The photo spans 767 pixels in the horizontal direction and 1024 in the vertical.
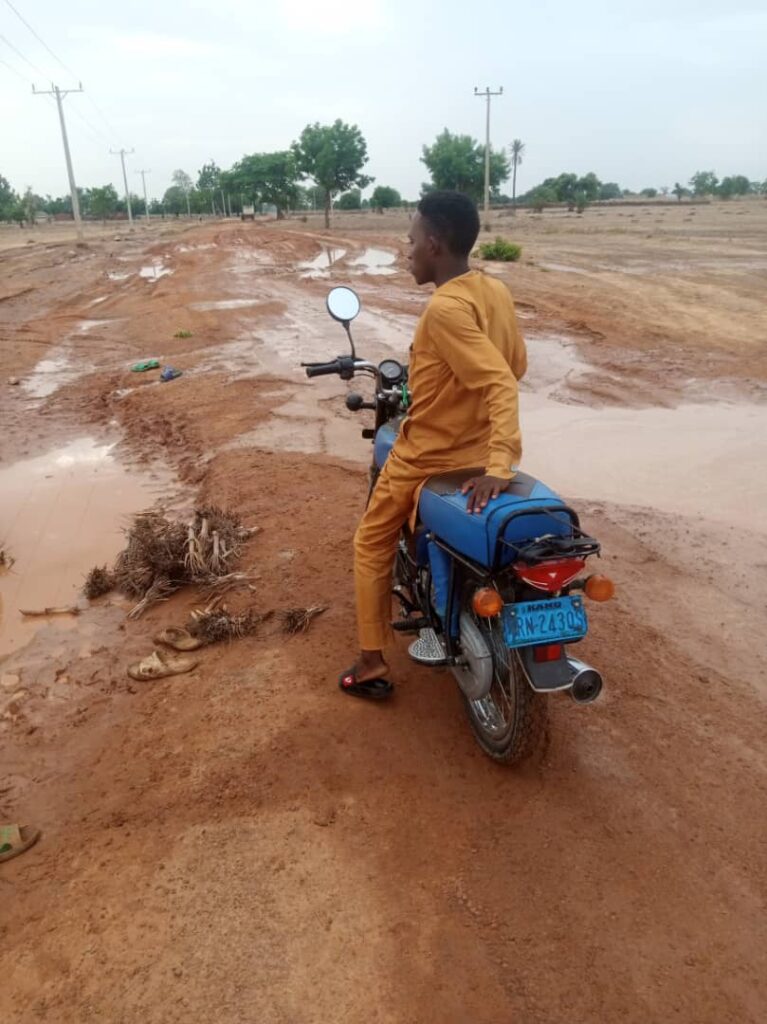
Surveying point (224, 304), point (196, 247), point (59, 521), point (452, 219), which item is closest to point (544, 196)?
point (196, 247)

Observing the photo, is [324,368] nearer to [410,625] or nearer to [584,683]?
[410,625]

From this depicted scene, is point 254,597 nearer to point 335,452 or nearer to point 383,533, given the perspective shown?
point 383,533

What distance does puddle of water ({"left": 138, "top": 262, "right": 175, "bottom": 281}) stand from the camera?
68.9 feet

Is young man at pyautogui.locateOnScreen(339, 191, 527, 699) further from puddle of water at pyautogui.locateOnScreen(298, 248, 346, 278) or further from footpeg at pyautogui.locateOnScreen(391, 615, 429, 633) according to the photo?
puddle of water at pyautogui.locateOnScreen(298, 248, 346, 278)

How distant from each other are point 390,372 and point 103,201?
3508 inches

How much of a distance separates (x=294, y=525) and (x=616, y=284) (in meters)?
13.8

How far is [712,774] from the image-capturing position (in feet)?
9.30

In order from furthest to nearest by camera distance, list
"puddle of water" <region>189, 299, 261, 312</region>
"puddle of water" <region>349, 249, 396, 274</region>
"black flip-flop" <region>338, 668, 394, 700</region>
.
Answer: "puddle of water" <region>349, 249, 396, 274</region>, "puddle of water" <region>189, 299, 261, 312</region>, "black flip-flop" <region>338, 668, 394, 700</region>

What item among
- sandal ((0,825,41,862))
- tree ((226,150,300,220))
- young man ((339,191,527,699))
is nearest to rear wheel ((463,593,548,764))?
young man ((339,191,527,699))

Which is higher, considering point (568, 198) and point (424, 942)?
point (568, 198)

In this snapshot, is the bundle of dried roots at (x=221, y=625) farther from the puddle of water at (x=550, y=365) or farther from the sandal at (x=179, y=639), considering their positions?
the puddle of water at (x=550, y=365)

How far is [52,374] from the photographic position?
1041cm

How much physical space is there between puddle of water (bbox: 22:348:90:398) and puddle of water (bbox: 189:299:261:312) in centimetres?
341

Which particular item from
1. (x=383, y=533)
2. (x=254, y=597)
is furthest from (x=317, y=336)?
(x=383, y=533)
